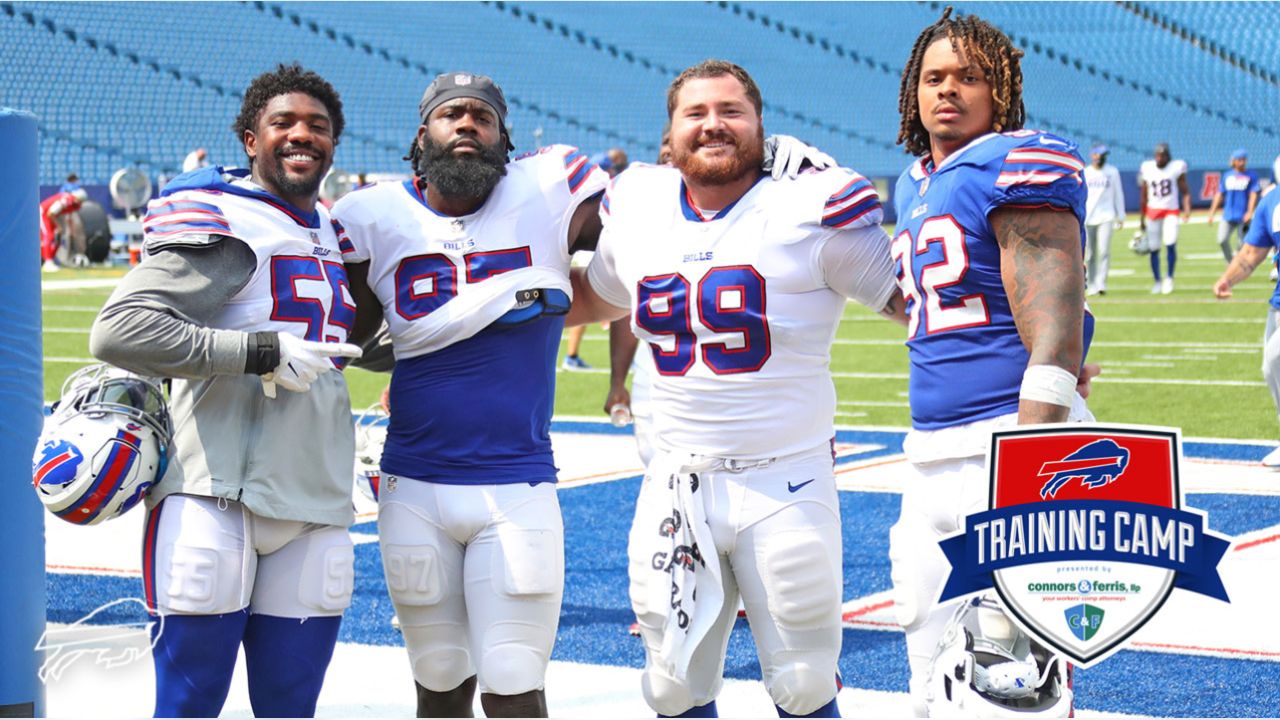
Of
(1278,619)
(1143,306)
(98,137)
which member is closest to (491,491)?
(1278,619)

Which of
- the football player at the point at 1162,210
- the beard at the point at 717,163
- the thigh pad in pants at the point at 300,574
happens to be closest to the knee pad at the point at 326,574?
the thigh pad in pants at the point at 300,574

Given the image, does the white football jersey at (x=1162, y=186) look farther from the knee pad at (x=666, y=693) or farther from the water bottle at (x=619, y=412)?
the knee pad at (x=666, y=693)

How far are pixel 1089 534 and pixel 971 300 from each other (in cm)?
81

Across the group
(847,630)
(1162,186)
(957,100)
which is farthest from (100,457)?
(1162,186)

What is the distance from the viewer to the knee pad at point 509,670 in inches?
134

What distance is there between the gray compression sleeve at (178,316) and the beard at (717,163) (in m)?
1.03

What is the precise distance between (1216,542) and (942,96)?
121 cm

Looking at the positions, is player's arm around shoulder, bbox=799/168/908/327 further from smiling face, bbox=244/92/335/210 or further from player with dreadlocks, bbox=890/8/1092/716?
smiling face, bbox=244/92/335/210

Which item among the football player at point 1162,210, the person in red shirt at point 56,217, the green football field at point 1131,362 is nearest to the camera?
the green football field at point 1131,362

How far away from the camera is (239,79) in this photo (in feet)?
97.7

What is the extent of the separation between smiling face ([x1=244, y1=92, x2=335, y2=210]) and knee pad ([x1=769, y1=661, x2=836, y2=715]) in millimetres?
1572

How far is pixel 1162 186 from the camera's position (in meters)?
18.4

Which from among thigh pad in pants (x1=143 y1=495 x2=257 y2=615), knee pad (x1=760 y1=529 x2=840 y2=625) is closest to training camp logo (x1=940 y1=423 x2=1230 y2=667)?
knee pad (x1=760 y1=529 x2=840 y2=625)

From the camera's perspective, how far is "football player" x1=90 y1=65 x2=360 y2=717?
324 cm
